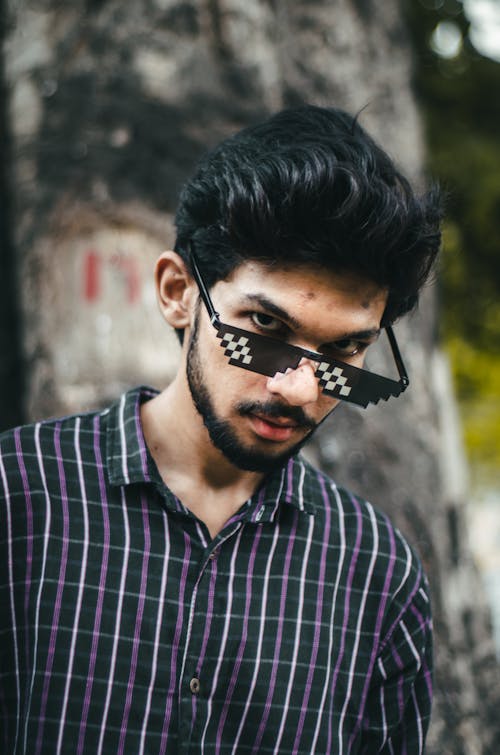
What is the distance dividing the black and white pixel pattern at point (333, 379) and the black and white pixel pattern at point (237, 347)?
15 centimetres

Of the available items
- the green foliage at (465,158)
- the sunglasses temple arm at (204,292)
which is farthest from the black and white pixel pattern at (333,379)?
the green foliage at (465,158)

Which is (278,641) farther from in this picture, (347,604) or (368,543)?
(368,543)

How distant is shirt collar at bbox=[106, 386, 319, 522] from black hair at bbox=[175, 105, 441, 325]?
1.17 ft

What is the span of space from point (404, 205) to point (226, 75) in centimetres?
178

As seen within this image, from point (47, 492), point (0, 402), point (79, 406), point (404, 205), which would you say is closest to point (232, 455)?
point (47, 492)

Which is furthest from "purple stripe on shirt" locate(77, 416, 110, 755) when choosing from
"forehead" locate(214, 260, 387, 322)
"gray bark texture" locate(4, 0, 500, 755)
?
"gray bark texture" locate(4, 0, 500, 755)

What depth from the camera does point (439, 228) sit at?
5.82 feet

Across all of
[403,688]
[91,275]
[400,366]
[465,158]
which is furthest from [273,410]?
[465,158]

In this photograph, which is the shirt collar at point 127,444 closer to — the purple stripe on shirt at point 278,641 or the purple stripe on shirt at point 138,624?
the purple stripe on shirt at point 138,624

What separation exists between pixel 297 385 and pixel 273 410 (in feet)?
0.27

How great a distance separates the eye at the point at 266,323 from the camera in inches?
63.6

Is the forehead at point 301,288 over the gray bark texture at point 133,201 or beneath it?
beneath

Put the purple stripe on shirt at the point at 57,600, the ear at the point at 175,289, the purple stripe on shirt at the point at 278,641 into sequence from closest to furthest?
the purple stripe on shirt at the point at 57,600 → the purple stripe on shirt at the point at 278,641 → the ear at the point at 175,289

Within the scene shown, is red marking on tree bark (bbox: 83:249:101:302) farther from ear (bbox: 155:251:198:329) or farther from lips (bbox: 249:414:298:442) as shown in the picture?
lips (bbox: 249:414:298:442)
